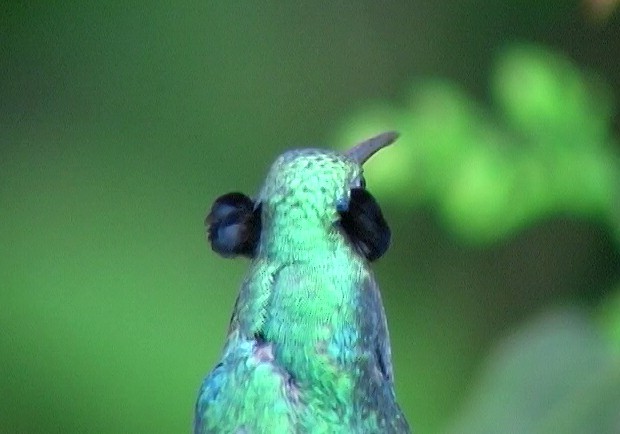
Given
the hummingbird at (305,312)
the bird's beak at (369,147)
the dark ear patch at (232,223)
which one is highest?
the bird's beak at (369,147)

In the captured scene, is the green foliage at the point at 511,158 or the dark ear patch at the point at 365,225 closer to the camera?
the dark ear patch at the point at 365,225

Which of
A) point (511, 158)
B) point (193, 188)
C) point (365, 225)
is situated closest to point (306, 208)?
point (365, 225)

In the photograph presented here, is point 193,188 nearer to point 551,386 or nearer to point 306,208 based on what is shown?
point 551,386

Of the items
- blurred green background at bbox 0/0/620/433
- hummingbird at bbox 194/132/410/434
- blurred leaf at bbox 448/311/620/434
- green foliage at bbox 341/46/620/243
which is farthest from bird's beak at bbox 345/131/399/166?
blurred green background at bbox 0/0/620/433

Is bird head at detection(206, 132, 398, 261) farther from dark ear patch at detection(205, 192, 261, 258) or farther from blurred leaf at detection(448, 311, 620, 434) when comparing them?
blurred leaf at detection(448, 311, 620, 434)

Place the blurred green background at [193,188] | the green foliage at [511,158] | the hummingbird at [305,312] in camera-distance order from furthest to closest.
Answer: the blurred green background at [193,188] < the green foliage at [511,158] < the hummingbird at [305,312]

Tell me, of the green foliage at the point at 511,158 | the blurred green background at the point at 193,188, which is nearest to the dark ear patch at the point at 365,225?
the green foliage at the point at 511,158

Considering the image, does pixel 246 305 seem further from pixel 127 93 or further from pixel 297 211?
pixel 127 93

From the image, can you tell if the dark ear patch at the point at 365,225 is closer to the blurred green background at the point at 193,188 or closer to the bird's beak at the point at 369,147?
the bird's beak at the point at 369,147
